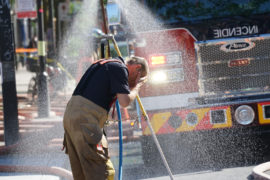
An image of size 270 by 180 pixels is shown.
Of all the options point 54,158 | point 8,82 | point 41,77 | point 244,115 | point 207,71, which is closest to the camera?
point 244,115

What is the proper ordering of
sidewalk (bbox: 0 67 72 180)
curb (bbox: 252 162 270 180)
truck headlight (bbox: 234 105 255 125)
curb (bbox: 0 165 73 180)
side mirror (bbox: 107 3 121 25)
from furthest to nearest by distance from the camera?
1. side mirror (bbox: 107 3 121 25)
2. truck headlight (bbox: 234 105 255 125)
3. sidewalk (bbox: 0 67 72 180)
4. curb (bbox: 0 165 73 180)
5. curb (bbox: 252 162 270 180)

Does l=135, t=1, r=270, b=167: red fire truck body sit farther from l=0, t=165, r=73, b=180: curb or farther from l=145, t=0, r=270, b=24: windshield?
l=0, t=165, r=73, b=180: curb

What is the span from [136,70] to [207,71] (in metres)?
2.75

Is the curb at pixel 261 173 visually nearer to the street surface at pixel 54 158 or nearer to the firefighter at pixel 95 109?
the street surface at pixel 54 158

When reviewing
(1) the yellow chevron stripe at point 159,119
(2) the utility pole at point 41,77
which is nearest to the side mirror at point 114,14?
(1) the yellow chevron stripe at point 159,119

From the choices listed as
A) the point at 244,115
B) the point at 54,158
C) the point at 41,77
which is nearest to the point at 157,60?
the point at 244,115

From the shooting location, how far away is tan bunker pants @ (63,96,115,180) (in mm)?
3887

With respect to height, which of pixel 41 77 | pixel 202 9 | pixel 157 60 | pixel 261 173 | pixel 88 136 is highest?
pixel 202 9

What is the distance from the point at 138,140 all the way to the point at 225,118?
209 cm

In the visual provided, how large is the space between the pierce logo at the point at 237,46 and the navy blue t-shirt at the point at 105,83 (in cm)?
303

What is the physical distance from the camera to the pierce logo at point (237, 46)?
664 centimetres

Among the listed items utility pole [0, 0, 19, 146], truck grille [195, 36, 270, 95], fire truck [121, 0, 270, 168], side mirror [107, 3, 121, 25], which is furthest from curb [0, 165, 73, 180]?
side mirror [107, 3, 121, 25]

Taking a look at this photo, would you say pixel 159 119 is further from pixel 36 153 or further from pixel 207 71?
pixel 36 153

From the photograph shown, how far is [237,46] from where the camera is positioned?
665cm
